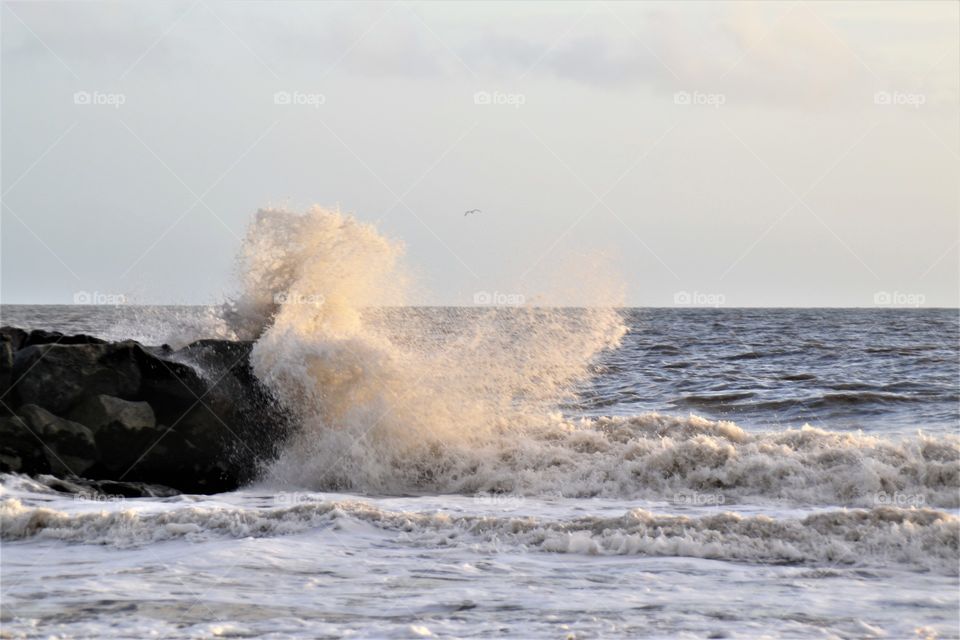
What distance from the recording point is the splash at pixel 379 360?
468 inches

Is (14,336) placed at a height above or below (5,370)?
above

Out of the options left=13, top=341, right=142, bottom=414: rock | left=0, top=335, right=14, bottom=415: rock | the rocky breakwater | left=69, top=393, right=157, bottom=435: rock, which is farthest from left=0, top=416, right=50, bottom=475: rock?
left=69, top=393, right=157, bottom=435: rock

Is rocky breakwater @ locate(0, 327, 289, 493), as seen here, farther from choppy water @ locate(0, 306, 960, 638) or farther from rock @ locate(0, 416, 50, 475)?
choppy water @ locate(0, 306, 960, 638)

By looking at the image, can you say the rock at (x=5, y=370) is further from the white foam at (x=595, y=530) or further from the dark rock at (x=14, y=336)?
the white foam at (x=595, y=530)

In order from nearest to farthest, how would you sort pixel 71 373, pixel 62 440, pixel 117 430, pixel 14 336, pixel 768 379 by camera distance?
pixel 62 440 → pixel 117 430 → pixel 71 373 → pixel 14 336 → pixel 768 379

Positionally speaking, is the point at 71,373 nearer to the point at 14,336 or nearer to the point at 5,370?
the point at 5,370

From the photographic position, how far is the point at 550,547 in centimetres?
805

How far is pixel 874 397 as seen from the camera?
706 inches

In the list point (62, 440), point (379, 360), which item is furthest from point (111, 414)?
point (379, 360)

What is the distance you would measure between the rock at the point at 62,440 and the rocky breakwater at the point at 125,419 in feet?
0.03

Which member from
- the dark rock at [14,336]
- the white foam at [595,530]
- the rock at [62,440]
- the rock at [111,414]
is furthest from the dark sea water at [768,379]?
the white foam at [595,530]

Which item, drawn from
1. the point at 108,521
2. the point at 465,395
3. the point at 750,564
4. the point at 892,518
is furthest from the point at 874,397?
the point at 108,521

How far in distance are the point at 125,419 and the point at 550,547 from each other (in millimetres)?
5289

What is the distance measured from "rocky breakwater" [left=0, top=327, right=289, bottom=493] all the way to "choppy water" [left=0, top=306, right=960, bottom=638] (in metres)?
0.63
